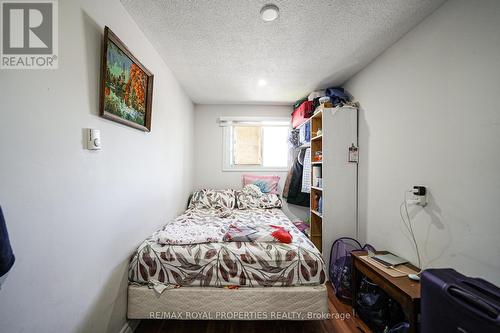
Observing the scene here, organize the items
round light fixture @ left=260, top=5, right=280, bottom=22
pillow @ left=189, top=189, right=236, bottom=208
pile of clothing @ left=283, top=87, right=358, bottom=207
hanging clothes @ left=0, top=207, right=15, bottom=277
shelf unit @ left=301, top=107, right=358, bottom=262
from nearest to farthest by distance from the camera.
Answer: hanging clothes @ left=0, top=207, right=15, bottom=277 < round light fixture @ left=260, top=5, right=280, bottom=22 < shelf unit @ left=301, top=107, right=358, bottom=262 < pile of clothing @ left=283, top=87, right=358, bottom=207 < pillow @ left=189, top=189, right=236, bottom=208

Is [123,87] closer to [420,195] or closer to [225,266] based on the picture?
A: [225,266]

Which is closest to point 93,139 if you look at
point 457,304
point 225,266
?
point 225,266

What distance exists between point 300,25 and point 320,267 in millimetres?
1895

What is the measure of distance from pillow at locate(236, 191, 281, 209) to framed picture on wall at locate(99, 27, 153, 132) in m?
1.77

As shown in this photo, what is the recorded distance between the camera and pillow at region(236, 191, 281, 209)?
294cm

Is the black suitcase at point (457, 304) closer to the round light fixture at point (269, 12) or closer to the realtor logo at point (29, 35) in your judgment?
the round light fixture at point (269, 12)

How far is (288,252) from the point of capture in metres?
1.51

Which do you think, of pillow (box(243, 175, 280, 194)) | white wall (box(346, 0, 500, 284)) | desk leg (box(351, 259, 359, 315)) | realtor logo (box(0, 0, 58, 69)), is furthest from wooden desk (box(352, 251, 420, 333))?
realtor logo (box(0, 0, 58, 69))

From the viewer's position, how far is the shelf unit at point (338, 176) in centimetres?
219

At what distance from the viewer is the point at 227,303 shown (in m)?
1.43

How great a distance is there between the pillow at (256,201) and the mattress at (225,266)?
140cm

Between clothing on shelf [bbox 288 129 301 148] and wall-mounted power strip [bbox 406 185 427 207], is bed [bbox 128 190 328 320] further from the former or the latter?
clothing on shelf [bbox 288 129 301 148]

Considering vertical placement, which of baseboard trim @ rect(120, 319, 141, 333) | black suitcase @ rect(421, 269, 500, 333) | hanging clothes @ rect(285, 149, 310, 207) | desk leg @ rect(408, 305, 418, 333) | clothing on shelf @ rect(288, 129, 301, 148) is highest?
clothing on shelf @ rect(288, 129, 301, 148)

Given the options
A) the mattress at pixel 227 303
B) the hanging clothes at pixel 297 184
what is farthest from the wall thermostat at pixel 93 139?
the hanging clothes at pixel 297 184
